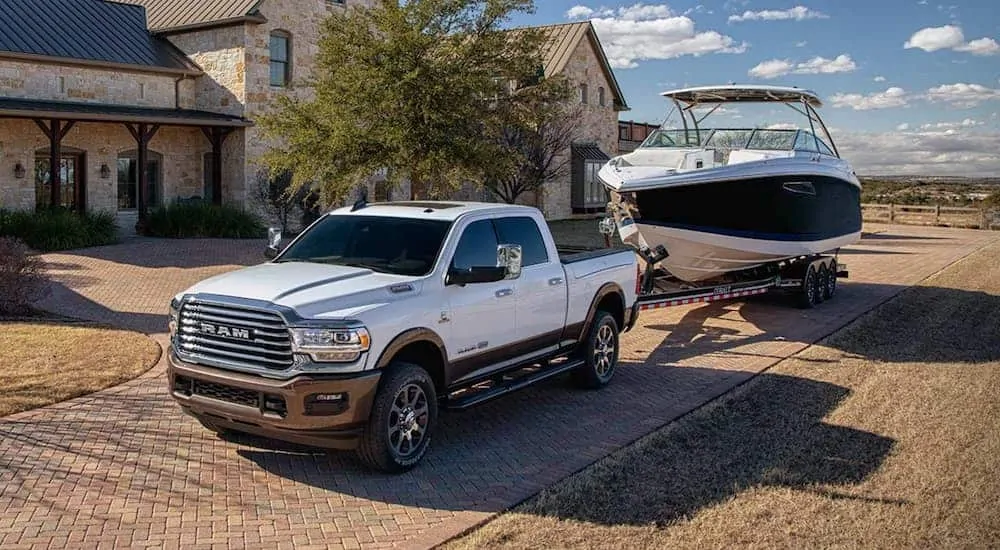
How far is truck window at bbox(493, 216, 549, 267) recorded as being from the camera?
841 cm

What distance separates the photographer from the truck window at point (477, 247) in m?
7.71

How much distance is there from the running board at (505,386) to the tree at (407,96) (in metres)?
8.63

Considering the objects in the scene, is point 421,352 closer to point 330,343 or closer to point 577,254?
point 330,343

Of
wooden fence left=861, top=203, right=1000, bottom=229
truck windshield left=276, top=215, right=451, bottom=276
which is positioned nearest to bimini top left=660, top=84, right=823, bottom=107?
truck windshield left=276, top=215, right=451, bottom=276

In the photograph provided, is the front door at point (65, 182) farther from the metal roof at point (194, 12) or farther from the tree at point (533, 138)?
the tree at point (533, 138)

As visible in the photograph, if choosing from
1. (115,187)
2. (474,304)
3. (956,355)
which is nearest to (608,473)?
(474,304)

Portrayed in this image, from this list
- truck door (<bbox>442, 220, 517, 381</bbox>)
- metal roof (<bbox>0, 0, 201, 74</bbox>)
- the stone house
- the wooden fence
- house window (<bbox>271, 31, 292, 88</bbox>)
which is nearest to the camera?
truck door (<bbox>442, 220, 517, 381</bbox>)

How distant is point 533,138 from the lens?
2834 centimetres

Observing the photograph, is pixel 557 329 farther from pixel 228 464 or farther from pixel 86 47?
pixel 86 47

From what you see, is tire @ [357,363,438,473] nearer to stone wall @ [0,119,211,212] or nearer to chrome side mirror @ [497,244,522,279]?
chrome side mirror @ [497,244,522,279]

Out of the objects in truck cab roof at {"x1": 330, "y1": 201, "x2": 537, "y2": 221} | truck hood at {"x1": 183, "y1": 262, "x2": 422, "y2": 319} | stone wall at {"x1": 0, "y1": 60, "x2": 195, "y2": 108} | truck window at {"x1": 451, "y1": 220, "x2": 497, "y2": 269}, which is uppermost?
stone wall at {"x1": 0, "y1": 60, "x2": 195, "y2": 108}

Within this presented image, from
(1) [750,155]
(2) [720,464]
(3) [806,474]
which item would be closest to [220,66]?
(1) [750,155]

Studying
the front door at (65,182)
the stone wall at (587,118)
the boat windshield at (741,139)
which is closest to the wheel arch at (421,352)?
the boat windshield at (741,139)

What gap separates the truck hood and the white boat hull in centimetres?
687
